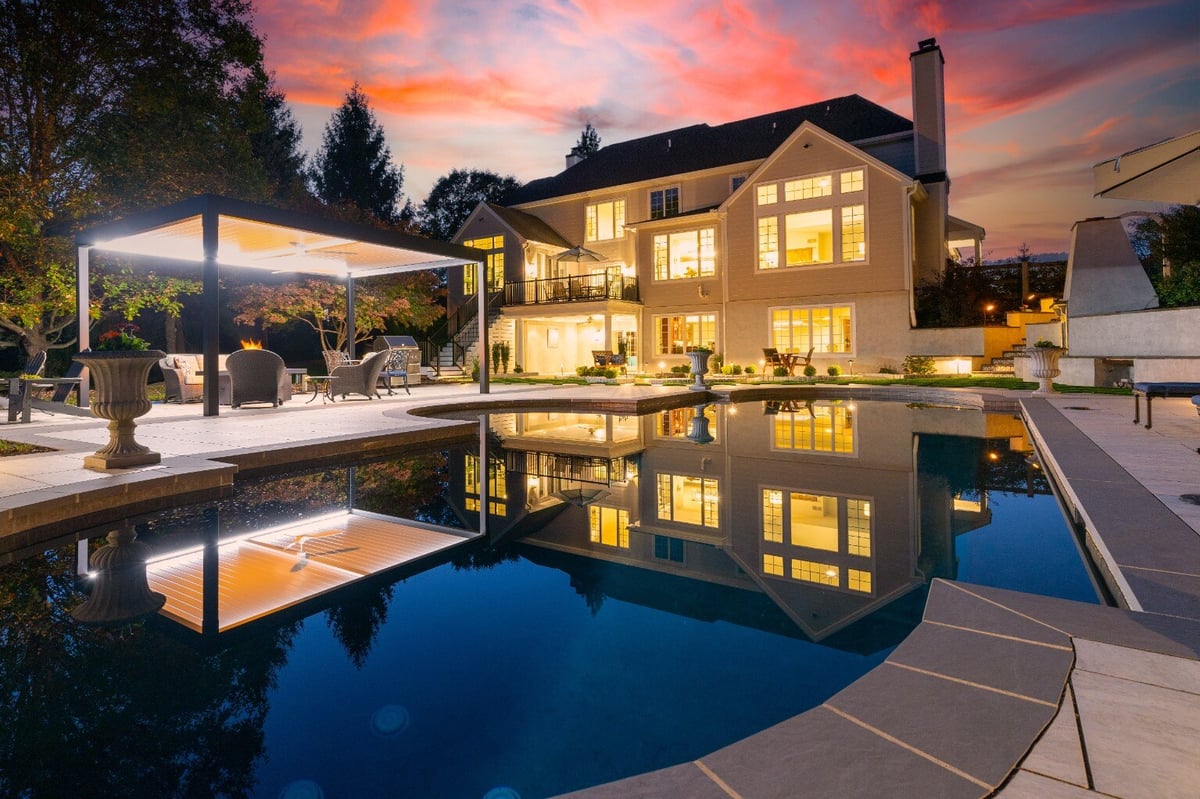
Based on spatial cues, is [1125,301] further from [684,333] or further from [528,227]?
[528,227]

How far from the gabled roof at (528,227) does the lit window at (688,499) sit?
59.5 ft

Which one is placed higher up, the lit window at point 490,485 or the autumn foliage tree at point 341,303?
the autumn foliage tree at point 341,303

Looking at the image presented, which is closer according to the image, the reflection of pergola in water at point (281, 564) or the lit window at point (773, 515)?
the reflection of pergola in water at point (281, 564)

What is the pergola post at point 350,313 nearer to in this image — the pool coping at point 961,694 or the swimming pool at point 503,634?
the swimming pool at point 503,634

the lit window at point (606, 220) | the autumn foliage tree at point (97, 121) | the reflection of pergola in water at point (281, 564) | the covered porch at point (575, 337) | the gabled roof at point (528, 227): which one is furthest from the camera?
the lit window at point (606, 220)

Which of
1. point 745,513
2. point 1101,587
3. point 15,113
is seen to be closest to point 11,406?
point 15,113

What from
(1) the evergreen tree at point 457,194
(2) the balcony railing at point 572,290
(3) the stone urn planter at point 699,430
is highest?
(1) the evergreen tree at point 457,194

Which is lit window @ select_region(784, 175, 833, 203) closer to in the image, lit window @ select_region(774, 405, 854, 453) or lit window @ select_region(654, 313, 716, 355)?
lit window @ select_region(654, 313, 716, 355)

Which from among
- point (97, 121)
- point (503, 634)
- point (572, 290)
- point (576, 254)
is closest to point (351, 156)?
point (576, 254)

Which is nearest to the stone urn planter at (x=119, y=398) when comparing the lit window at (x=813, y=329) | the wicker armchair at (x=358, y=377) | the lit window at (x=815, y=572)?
the lit window at (x=815, y=572)

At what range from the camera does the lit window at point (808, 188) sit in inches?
725

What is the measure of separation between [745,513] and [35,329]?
628 inches

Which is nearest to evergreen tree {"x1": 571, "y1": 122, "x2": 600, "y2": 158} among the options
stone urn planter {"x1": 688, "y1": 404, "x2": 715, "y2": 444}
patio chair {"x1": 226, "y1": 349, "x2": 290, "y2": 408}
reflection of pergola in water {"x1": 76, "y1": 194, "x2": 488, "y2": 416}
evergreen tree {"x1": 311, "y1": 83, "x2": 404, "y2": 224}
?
evergreen tree {"x1": 311, "y1": 83, "x2": 404, "y2": 224}

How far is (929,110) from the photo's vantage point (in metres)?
18.7
